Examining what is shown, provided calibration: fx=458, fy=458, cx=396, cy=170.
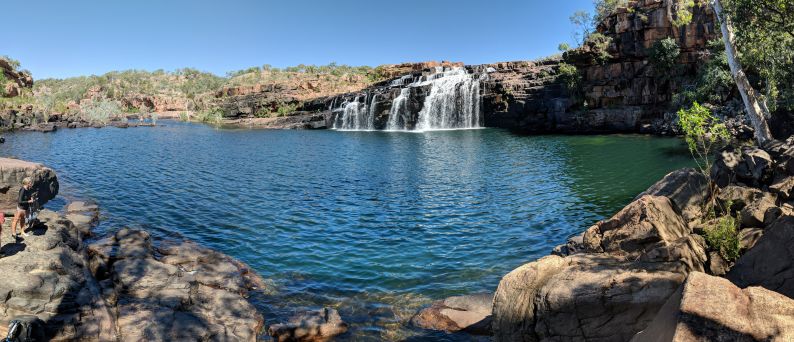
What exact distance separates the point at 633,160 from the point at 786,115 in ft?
42.3

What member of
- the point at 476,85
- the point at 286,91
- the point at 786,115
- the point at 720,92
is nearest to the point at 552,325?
the point at 786,115

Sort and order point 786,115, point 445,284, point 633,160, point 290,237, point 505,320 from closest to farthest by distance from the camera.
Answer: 1. point 505,320
2. point 445,284
3. point 290,237
4. point 786,115
5. point 633,160

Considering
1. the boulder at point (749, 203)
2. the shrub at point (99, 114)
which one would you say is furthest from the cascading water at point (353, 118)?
the boulder at point (749, 203)

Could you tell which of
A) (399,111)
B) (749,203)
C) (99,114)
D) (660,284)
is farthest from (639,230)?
(99,114)

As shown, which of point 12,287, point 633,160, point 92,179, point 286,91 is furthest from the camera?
point 286,91

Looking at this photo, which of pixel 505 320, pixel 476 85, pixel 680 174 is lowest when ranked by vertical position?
pixel 505 320

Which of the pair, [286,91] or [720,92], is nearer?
[720,92]

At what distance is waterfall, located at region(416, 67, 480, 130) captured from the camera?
241ft

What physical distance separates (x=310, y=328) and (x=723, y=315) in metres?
8.97

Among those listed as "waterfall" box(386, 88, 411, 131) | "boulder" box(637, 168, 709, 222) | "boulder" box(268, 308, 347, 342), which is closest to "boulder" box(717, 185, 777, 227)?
"boulder" box(637, 168, 709, 222)

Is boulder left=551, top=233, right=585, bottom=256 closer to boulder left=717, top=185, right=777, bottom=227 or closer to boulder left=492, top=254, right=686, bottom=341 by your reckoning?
boulder left=717, top=185, right=777, bottom=227

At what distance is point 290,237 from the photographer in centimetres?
1892

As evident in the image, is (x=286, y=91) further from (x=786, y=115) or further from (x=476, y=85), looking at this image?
(x=786, y=115)

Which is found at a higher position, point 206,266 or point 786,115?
point 786,115
